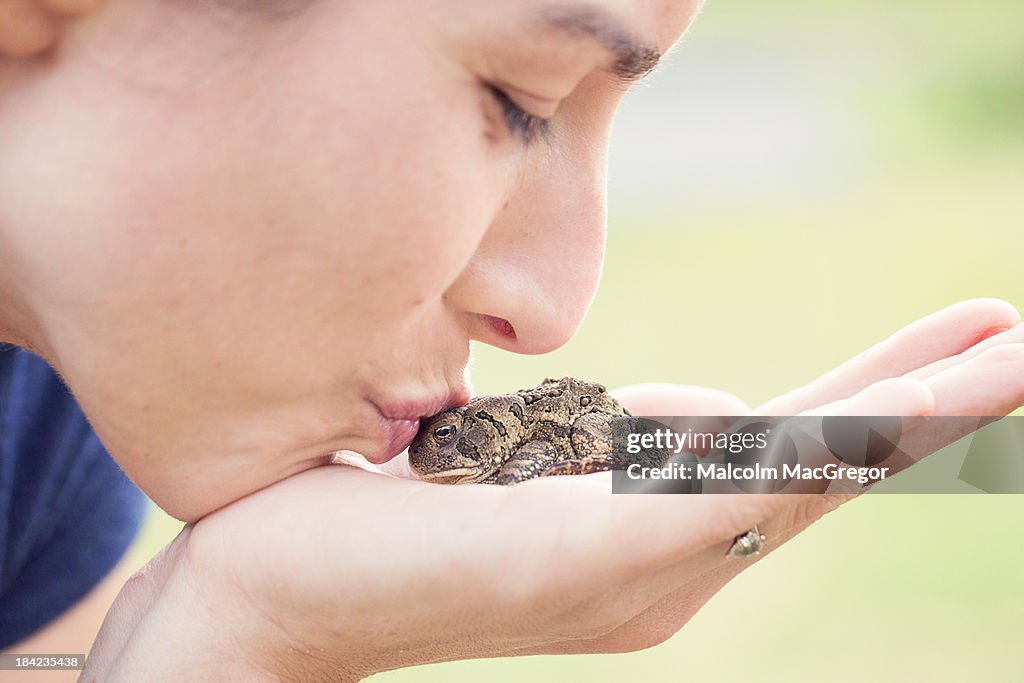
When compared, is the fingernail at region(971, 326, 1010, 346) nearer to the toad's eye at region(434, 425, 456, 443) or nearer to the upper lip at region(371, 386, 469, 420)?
the upper lip at region(371, 386, 469, 420)

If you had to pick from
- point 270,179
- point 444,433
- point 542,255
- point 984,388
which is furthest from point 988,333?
point 270,179

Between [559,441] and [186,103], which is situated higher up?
[186,103]

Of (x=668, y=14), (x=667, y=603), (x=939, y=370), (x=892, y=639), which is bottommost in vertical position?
(x=892, y=639)

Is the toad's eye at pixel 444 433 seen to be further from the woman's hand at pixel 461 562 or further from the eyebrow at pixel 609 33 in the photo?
the eyebrow at pixel 609 33

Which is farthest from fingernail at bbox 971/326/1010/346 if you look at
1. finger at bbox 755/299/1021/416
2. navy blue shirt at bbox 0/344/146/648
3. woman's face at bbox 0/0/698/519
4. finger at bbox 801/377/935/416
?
navy blue shirt at bbox 0/344/146/648

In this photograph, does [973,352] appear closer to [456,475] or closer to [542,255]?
[542,255]

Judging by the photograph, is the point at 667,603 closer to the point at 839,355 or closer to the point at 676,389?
the point at 676,389

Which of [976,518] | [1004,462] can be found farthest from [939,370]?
[976,518]
